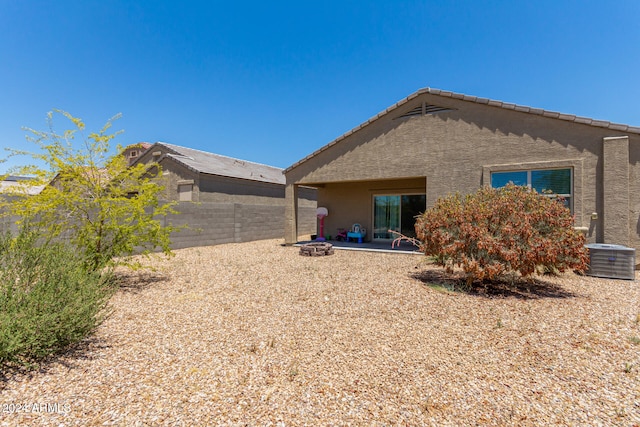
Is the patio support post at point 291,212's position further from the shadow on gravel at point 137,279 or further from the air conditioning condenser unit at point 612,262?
the air conditioning condenser unit at point 612,262

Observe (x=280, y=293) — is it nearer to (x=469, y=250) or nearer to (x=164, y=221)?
(x=469, y=250)

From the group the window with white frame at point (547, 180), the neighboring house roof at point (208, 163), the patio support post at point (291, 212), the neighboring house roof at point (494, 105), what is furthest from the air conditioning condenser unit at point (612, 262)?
the neighboring house roof at point (208, 163)

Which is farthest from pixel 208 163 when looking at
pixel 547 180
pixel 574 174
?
pixel 574 174

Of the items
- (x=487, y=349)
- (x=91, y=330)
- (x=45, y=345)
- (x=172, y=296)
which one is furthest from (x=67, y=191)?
(x=487, y=349)

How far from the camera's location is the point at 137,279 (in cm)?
810

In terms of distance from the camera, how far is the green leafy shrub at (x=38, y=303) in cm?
338

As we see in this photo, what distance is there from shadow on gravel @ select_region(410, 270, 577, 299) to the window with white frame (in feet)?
11.3

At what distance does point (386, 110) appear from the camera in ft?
41.2

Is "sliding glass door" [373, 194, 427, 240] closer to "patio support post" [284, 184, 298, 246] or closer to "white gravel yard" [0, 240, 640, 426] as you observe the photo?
"patio support post" [284, 184, 298, 246]

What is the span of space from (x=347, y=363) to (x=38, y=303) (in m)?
3.81

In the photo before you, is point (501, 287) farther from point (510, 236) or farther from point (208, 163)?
point (208, 163)

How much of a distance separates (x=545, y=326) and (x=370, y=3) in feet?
41.5

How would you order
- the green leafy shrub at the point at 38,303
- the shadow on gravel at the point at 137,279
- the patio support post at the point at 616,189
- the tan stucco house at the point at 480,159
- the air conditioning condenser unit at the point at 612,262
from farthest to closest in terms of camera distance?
the tan stucco house at the point at 480,159 → the patio support post at the point at 616,189 → the air conditioning condenser unit at the point at 612,262 → the shadow on gravel at the point at 137,279 → the green leafy shrub at the point at 38,303

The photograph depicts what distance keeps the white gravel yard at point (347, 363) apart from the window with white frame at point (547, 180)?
4.13m
